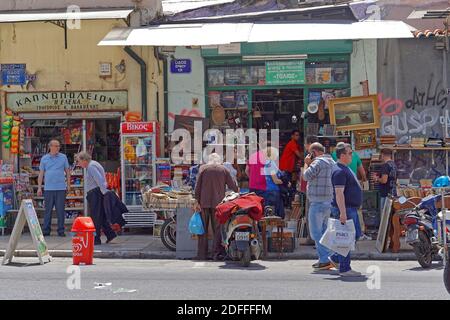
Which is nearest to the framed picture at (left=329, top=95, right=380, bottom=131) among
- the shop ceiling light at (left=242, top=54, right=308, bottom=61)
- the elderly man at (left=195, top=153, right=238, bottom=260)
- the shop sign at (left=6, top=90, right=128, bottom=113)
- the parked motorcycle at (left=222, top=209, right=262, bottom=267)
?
the shop ceiling light at (left=242, top=54, right=308, bottom=61)

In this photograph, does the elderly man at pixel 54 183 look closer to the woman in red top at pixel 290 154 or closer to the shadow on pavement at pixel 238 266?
the woman in red top at pixel 290 154

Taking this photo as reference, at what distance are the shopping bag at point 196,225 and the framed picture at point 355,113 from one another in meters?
4.51

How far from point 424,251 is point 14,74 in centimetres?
975

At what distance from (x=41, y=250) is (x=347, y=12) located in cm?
819

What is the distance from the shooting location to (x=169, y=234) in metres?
14.3

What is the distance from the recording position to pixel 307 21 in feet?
55.1

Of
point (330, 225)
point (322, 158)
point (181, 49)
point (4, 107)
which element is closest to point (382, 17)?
point (181, 49)

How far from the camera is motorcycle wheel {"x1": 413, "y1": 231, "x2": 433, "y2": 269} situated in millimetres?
12055

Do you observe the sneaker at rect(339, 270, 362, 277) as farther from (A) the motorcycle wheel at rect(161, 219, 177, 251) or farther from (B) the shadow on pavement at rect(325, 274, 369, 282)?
(A) the motorcycle wheel at rect(161, 219, 177, 251)

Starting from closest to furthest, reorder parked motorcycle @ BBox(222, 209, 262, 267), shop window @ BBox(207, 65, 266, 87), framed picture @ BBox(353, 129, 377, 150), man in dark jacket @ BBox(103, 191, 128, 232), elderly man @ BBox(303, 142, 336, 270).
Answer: elderly man @ BBox(303, 142, 336, 270) → parked motorcycle @ BBox(222, 209, 262, 267) → man in dark jacket @ BBox(103, 191, 128, 232) → framed picture @ BBox(353, 129, 377, 150) → shop window @ BBox(207, 65, 266, 87)

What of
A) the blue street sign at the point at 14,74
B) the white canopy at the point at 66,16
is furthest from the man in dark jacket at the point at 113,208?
the blue street sign at the point at 14,74

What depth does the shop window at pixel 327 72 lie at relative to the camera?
54.5 ft

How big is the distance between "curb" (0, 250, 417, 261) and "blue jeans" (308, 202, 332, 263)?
5.41 ft

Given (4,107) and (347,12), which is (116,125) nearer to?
(4,107)
